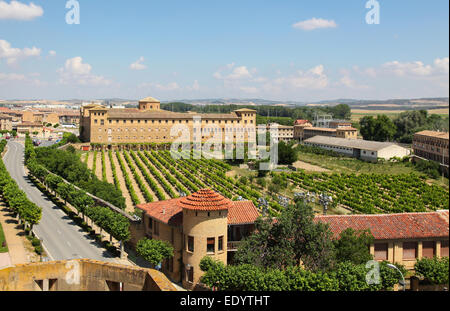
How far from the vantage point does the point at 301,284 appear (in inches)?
635

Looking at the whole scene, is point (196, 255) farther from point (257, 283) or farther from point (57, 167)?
point (57, 167)

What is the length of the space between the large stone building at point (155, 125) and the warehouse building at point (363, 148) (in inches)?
532

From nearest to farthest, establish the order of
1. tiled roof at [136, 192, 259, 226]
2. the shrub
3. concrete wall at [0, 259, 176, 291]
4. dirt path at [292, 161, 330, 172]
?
concrete wall at [0, 259, 176, 291] → the shrub → tiled roof at [136, 192, 259, 226] → dirt path at [292, 161, 330, 172]

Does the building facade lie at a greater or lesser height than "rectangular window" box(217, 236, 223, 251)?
greater

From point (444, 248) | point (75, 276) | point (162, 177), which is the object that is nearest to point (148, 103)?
point (162, 177)

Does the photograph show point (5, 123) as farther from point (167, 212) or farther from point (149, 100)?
point (167, 212)

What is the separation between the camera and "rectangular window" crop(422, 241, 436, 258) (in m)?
19.8

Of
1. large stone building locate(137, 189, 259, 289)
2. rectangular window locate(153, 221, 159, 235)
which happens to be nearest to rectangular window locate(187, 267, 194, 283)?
large stone building locate(137, 189, 259, 289)

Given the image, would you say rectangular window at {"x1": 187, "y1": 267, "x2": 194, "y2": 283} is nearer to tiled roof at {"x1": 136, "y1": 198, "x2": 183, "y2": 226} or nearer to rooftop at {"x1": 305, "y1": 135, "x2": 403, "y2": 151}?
tiled roof at {"x1": 136, "y1": 198, "x2": 183, "y2": 226}

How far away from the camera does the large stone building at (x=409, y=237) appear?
19672mm

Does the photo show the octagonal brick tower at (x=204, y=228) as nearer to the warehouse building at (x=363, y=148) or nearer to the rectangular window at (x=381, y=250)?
the rectangular window at (x=381, y=250)

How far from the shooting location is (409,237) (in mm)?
19672

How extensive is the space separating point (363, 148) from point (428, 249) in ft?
145

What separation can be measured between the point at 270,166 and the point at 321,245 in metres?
36.1
